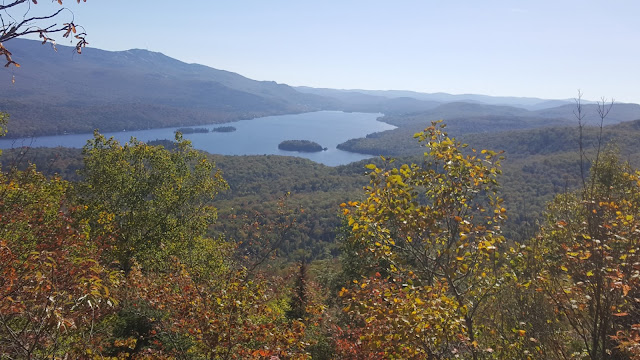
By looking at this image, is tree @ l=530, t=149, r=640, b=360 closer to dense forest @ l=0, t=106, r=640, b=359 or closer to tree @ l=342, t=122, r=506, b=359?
dense forest @ l=0, t=106, r=640, b=359

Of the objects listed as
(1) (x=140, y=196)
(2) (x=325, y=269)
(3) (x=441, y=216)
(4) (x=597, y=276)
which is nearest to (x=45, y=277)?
(3) (x=441, y=216)

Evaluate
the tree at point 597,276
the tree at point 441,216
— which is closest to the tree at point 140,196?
the tree at point 441,216

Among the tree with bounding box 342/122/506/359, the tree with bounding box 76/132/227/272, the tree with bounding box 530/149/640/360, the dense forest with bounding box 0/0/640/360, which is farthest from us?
the tree with bounding box 76/132/227/272

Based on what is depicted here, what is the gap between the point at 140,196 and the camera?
16938 mm

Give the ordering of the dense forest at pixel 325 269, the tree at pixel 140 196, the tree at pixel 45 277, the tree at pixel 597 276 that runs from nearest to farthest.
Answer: the tree at pixel 45 277, the tree at pixel 597 276, the dense forest at pixel 325 269, the tree at pixel 140 196

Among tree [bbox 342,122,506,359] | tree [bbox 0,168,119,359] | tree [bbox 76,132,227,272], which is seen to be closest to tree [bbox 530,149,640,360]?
tree [bbox 342,122,506,359]

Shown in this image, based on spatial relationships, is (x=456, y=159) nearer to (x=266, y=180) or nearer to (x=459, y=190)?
(x=459, y=190)

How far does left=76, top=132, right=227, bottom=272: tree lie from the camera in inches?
637

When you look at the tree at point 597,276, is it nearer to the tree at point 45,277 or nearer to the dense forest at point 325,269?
the dense forest at point 325,269

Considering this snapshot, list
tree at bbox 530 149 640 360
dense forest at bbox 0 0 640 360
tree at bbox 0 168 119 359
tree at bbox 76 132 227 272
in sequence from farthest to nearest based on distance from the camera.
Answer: tree at bbox 76 132 227 272
dense forest at bbox 0 0 640 360
tree at bbox 530 149 640 360
tree at bbox 0 168 119 359

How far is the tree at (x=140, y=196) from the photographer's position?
16.2 m

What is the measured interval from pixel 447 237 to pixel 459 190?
0.81 m

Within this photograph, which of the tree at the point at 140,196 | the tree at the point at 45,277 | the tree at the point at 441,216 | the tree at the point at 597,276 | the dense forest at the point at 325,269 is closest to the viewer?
the tree at the point at 45,277

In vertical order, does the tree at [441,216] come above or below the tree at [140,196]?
above
